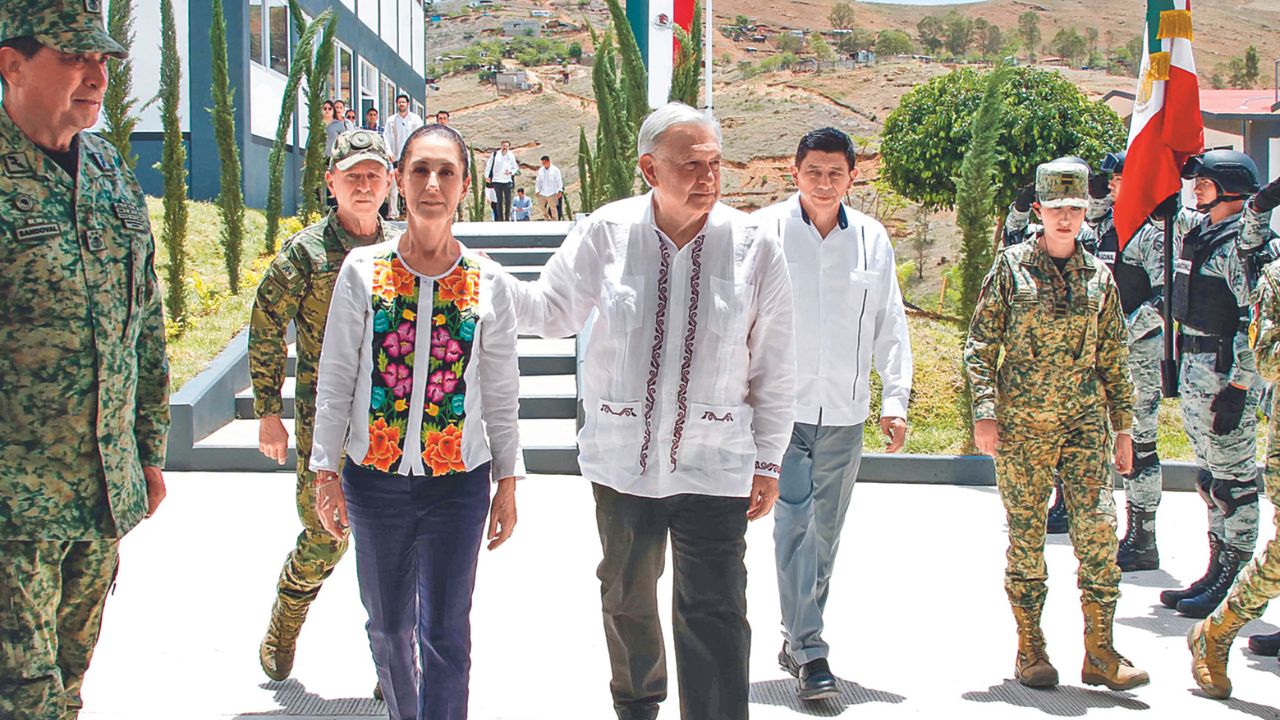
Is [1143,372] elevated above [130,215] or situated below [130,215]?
below

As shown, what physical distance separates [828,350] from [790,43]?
96230mm

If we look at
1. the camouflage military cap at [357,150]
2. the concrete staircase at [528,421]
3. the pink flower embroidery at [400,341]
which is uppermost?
the camouflage military cap at [357,150]

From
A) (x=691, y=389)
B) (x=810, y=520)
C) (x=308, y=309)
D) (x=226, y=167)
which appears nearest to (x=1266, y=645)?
(x=810, y=520)

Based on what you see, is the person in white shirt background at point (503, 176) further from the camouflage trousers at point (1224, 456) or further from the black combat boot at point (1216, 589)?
the black combat boot at point (1216, 589)

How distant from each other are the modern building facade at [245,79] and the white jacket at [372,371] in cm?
1130

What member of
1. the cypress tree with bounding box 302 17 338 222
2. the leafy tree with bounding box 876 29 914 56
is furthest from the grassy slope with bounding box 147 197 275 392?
the leafy tree with bounding box 876 29 914 56

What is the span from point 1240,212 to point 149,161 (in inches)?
675

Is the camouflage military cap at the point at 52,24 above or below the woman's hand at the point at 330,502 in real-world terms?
above

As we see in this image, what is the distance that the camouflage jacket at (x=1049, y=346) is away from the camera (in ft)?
15.0

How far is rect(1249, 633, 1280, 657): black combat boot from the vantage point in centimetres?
506

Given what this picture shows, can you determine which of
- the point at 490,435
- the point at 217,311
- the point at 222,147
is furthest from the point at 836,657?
A: the point at 222,147

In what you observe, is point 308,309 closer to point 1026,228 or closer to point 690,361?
point 690,361

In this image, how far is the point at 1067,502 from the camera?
15.2 ft

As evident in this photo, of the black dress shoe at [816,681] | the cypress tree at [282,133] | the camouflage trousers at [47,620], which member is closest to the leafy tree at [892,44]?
the cypress tree at [282,133]
